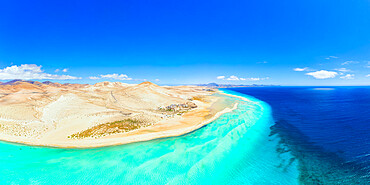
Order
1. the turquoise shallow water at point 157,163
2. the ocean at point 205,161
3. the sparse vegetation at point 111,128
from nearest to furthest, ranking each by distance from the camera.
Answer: the ocean at point 205,161, the turquoise shallow water at point 157,163, the sparse vegetation at point 111,128

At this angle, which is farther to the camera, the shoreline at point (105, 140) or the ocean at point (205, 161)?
the shoreline at point (105, 140)

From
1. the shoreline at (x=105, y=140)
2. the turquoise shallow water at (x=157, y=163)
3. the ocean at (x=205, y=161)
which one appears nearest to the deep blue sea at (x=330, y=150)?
the ocean at (x=205, y=161)

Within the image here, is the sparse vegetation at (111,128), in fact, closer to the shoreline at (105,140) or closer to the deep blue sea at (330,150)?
the shoreline at (105,140)

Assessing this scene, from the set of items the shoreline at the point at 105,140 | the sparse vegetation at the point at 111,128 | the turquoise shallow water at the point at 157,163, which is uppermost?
the sparse vegetation at the point at 111,128

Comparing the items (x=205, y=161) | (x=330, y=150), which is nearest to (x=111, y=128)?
(x=205, y=161)

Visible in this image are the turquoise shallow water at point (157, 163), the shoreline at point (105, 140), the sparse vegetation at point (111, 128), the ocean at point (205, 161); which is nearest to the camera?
the ocean at point (205, 161)

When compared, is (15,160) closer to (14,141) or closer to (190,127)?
(14,141)

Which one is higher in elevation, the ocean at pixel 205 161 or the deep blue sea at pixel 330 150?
the deep blue sea at pixel 330 150
